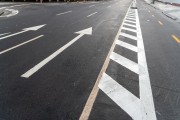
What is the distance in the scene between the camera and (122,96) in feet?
18.7

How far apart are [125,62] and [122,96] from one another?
268cm

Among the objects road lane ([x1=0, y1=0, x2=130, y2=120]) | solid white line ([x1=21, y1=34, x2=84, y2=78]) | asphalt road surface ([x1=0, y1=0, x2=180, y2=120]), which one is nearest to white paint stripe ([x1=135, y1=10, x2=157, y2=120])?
asphalt road surface ([x1=0, y1=0, x2=180, y2=120])

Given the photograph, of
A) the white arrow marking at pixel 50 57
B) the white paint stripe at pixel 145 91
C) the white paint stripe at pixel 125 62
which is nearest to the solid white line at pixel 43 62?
the white arrow marking at pixel 50 57

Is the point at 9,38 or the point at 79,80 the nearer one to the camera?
the point at 79,80

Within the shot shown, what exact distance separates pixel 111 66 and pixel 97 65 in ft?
1.51

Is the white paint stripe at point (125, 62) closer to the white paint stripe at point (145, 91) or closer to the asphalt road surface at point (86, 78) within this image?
the asphalt road surface at point (86, 78)

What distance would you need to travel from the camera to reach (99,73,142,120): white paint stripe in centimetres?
508

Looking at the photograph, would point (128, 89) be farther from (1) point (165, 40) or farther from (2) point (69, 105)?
(1) point (165, 40)

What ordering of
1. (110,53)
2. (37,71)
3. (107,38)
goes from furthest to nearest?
(107,38) → (110,53) → (37,71)

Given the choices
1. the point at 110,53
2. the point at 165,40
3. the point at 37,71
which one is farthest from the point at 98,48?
the point at 165,40

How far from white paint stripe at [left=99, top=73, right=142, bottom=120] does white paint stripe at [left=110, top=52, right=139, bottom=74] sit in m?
1.28

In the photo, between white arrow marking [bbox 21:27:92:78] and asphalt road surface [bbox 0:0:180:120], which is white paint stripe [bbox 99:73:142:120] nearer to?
asphalt road surface [bbox 0:0:180:120]

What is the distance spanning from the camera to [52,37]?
37.3ft

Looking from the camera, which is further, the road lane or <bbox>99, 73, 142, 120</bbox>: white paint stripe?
<bbox>99, 73, 142, 120</bbox>: white paint stripe
